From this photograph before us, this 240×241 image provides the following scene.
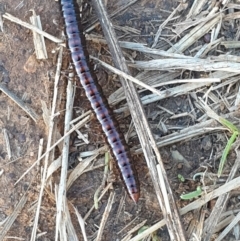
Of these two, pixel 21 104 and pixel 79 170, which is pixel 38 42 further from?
pixel 79 170

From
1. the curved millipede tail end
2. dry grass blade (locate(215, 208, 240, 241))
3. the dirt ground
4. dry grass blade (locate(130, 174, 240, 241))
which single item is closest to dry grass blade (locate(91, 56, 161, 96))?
the dirt ground

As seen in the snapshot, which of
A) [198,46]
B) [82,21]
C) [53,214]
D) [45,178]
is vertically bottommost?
[53,214]

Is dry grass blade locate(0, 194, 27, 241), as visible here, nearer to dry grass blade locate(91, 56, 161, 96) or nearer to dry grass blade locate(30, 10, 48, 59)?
dry grass blade locate(30, 10, 48, 59)

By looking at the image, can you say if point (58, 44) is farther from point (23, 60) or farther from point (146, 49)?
point (146, 49)

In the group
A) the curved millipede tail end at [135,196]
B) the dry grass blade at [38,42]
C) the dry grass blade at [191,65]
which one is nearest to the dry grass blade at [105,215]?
the curved millipede tail end at [135,196]

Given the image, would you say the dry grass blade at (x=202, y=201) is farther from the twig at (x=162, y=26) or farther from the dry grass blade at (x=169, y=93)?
the twig at (x=162, y=26)

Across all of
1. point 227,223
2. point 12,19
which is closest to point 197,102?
point 227,223
